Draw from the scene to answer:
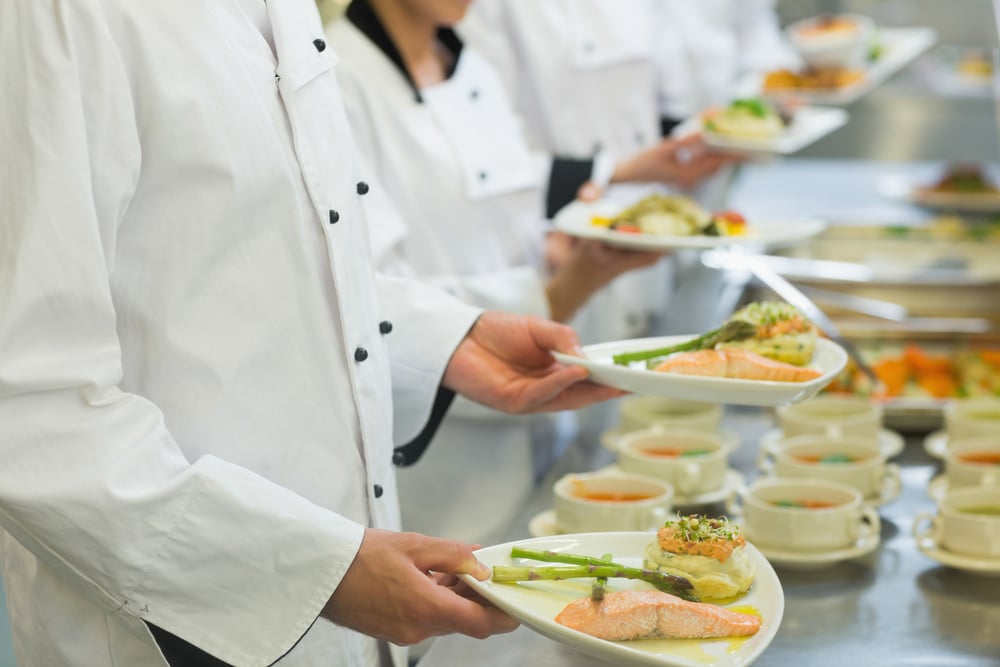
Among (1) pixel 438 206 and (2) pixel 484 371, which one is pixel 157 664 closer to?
(2) pixel 484 371

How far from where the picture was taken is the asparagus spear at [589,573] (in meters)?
1.15

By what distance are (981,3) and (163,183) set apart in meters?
3.17

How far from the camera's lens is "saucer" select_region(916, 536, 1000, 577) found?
4.90ft

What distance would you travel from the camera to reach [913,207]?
146 inches

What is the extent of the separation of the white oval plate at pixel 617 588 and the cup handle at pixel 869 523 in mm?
437

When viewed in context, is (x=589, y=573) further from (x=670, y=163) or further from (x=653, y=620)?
(x=670, y=163)

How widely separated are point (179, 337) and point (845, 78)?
236 cm

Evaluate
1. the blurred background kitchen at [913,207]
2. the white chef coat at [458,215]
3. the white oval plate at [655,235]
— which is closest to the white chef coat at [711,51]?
the blurred background kitchen at [913,207]

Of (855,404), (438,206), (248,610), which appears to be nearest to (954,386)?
(855,404)

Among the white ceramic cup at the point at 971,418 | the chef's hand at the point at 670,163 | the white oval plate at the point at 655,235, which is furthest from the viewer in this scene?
the chef's hand at the point at 670,163

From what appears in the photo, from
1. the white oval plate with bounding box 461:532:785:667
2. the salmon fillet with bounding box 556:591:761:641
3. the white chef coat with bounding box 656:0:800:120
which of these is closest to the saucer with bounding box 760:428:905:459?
the white oval plate with bounding box 461:532:785:667

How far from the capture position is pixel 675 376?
1394 millimetres

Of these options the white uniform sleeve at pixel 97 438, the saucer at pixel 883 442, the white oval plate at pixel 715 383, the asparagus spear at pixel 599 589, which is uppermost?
the white uniform sleeve at pixel 97 438

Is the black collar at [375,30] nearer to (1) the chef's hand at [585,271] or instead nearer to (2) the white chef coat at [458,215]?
(2) the white chef coat at [458,215]
